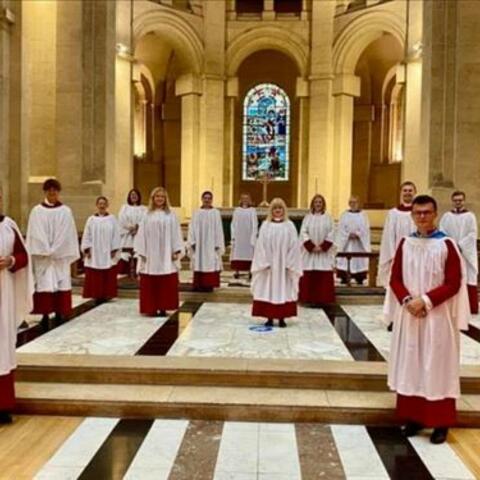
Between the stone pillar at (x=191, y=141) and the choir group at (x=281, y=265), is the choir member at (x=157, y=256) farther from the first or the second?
the stone pillar at (x=191, y=141)

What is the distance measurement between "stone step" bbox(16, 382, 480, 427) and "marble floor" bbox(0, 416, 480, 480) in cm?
10

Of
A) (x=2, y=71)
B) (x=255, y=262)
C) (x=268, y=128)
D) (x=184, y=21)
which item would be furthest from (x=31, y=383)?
(x=268, y=128)

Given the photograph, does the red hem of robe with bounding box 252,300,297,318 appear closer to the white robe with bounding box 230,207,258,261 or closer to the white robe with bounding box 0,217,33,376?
the white robe with bounding box 0,217,33,376

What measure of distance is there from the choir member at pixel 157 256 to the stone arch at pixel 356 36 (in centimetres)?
1429

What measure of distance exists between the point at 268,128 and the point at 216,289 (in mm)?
16378

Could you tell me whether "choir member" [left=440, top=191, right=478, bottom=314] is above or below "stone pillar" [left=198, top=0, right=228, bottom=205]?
below

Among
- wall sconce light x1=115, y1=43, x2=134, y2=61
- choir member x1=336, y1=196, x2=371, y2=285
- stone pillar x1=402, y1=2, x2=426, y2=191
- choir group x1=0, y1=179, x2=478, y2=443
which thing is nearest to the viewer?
Answer: choir group x1=0, y1=179, x2=478, y2=443

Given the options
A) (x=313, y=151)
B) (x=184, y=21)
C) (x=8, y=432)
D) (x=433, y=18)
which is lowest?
(x=8, y=432)

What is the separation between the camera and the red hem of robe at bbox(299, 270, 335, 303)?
10117mm

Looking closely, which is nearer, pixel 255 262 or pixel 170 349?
pixel 170 349

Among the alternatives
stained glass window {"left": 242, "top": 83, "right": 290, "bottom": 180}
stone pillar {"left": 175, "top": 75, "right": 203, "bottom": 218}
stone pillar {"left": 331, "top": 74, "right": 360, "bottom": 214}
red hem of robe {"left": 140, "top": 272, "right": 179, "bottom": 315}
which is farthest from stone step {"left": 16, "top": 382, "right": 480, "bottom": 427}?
stained glass window {"left": 242, "top": 83, "right": 290, "bottom": 180}

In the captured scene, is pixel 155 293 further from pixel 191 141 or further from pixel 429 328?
pixel 191 141

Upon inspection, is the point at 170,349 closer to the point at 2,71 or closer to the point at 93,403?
the point at 93,403

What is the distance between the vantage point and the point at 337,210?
2183 centimetres
